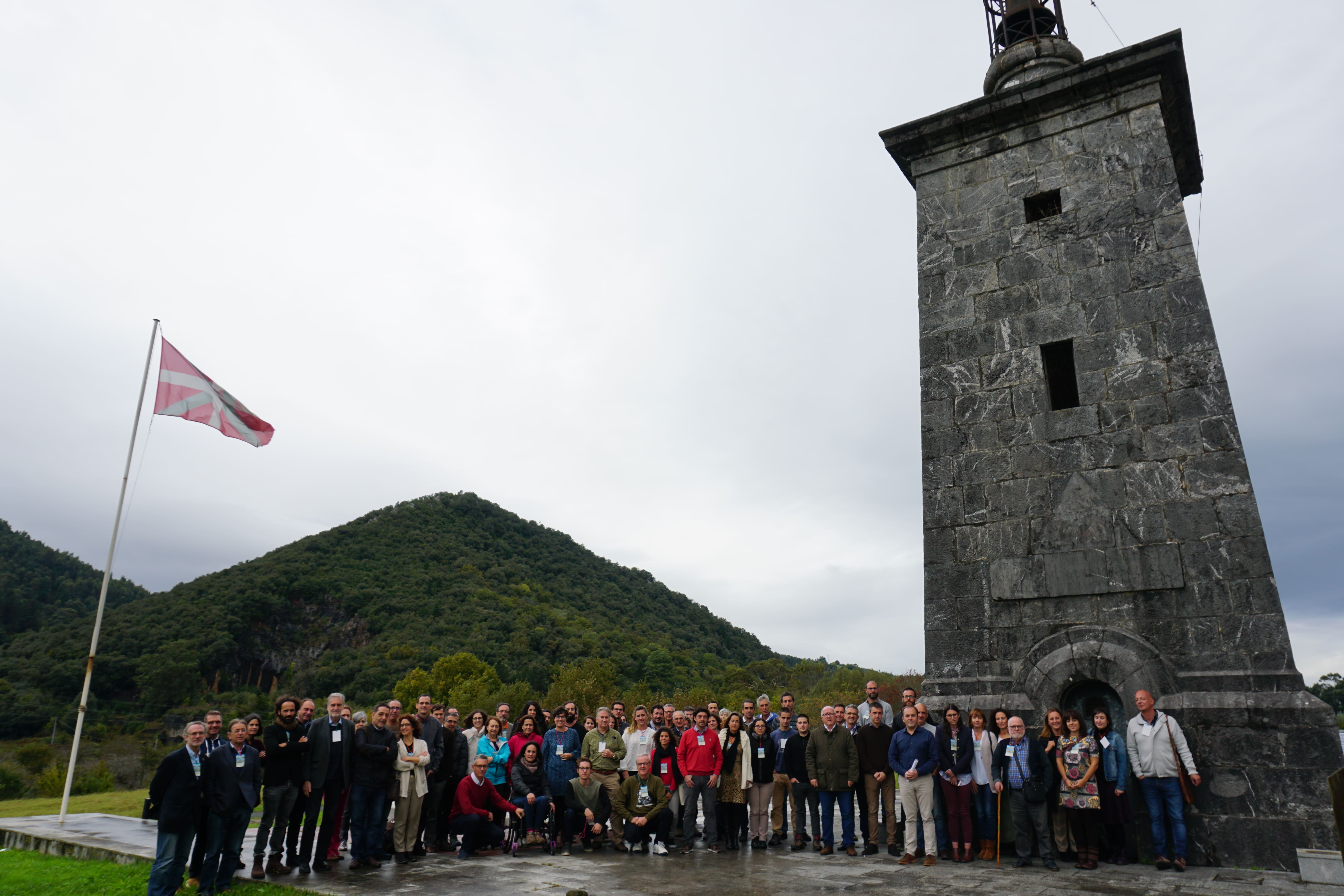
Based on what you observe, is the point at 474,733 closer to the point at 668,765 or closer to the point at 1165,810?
the point at 668,765

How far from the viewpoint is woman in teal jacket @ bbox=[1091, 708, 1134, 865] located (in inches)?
267

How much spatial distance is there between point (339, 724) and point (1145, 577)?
8.47m

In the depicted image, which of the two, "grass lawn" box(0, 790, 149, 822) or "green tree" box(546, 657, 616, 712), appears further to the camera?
"green tree" box(546, 657, 616, 712)

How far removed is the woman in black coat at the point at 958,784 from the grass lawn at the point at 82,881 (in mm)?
5820

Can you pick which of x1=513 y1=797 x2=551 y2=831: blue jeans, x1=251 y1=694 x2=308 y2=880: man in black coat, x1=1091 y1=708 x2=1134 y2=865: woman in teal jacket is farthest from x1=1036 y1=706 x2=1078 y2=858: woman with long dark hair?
x1=251 y1=694 x2=308 y2=880: man in black coat

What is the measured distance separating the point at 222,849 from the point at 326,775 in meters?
1.02

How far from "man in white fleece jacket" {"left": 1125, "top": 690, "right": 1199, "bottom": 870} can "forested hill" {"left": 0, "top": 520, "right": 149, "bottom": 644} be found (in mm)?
79457

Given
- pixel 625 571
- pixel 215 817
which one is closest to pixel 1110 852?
pixel 215 817

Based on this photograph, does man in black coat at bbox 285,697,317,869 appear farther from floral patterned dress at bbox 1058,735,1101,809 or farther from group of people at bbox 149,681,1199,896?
floral patterned dress at bbox 1058,735,1101,809

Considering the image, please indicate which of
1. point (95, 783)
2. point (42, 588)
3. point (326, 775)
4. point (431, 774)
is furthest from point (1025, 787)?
point (42, 588)

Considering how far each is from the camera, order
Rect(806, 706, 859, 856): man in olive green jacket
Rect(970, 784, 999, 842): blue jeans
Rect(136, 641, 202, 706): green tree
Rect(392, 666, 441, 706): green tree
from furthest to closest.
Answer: Rect(136, 641, 202, 706): green tree → Rect(392, 666, 441, 706): green tree → Rect(806, 706, 859, 856): man in olive green jacket → Rect(970, 784, 999, 842): blue jeans

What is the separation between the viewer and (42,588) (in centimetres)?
7119

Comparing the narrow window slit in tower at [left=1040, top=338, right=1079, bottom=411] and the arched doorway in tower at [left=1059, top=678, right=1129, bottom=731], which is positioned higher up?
the narrow window slit in tower at [left=1040, top=338, right=1079, bottom=411]

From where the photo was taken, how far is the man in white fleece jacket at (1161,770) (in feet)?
21.4
